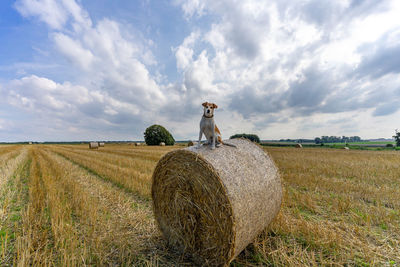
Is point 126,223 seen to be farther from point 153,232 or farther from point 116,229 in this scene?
point 153,232

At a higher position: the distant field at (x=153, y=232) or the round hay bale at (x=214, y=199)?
the round hay bale at (x=214, y=199)

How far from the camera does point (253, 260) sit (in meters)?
2.68

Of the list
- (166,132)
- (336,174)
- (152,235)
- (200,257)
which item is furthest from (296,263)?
(166,132)

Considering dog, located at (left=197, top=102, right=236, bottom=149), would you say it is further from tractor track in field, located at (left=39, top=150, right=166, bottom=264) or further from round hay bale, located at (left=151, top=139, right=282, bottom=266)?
tractor track in field, located at (left=39, top=150, right=166, bottom=264)

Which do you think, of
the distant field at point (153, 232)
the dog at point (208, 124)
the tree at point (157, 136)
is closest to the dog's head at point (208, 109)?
the dog at point (208, 124)

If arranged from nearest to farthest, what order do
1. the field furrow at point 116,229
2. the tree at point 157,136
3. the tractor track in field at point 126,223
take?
1. the field furrow at point 116,229
2. the tractor track in field at point 126,223
3. the tree at point 157,136

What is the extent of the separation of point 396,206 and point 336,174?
3425mm

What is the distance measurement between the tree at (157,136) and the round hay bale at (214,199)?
52.9 metres

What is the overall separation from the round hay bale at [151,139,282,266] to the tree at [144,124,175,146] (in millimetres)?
52872

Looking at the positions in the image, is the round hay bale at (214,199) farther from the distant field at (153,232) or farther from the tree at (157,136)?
the tree at (157,136)

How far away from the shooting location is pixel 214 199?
2568 mm

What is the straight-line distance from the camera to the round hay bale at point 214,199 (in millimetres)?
2478

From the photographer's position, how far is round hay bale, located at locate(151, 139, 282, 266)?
248cm

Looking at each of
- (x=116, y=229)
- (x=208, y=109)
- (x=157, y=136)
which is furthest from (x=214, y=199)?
(x=157, y=136)
